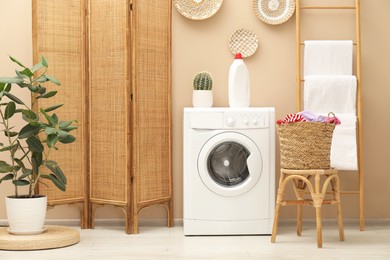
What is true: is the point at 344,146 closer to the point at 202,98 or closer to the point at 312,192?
the point at 312,192

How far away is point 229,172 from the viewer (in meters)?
4.23

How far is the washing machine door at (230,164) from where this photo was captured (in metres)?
4.17

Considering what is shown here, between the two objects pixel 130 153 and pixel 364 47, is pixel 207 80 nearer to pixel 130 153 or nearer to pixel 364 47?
pixel 130 153

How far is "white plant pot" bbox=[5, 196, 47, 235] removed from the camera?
387 centimetres

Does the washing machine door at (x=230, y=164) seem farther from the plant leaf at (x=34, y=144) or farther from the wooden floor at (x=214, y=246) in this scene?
the plant leaf at (x=34, y=144)

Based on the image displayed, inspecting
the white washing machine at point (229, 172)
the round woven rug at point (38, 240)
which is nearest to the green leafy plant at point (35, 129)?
the round woven rug at point (38, 240)

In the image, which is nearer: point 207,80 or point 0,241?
point 0,241

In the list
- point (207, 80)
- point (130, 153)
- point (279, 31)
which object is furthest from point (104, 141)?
point (279, 31)

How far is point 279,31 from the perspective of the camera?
464 cm

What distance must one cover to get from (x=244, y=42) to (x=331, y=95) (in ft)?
2.30

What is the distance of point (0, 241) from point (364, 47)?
2.69 meters

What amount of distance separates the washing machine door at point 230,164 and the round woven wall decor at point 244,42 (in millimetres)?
714

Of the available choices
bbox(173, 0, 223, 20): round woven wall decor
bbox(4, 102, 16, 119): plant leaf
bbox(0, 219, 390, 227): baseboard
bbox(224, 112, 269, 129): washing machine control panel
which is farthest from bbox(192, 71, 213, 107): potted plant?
bbox(4, 102, 16, 119): plant leaf

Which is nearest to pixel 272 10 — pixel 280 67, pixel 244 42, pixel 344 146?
pixel 244 42
